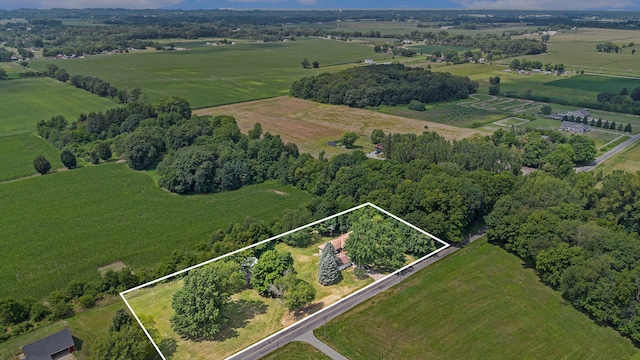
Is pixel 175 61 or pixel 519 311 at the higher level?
pixel 175 61

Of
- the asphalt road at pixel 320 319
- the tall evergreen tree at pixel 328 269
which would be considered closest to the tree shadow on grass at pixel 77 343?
the asphalt road at pixel 320 319

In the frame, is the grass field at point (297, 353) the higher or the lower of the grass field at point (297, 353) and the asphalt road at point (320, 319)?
the lower

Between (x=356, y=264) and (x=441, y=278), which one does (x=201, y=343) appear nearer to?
(x=356, y=264)

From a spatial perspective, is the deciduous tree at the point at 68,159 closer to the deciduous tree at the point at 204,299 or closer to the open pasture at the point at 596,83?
the deciduous tree at the point at 204,299

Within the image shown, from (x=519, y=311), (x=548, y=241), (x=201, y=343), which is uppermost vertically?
(x=201, y=343)

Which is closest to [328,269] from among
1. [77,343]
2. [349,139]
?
[77,343]

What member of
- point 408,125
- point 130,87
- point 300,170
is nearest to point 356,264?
point 300,170

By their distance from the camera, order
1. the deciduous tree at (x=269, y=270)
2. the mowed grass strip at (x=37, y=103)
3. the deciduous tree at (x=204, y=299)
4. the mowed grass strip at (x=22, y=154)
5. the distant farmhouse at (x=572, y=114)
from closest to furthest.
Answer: the deciduous tree at (x=204, y=299), the deciduous tree at (x=269, y=270), the mowed grass strip at (x=22, y=154), the mowed grass strip at (x=37, y=103), the distant farmhouse at (x=572, y=114)
